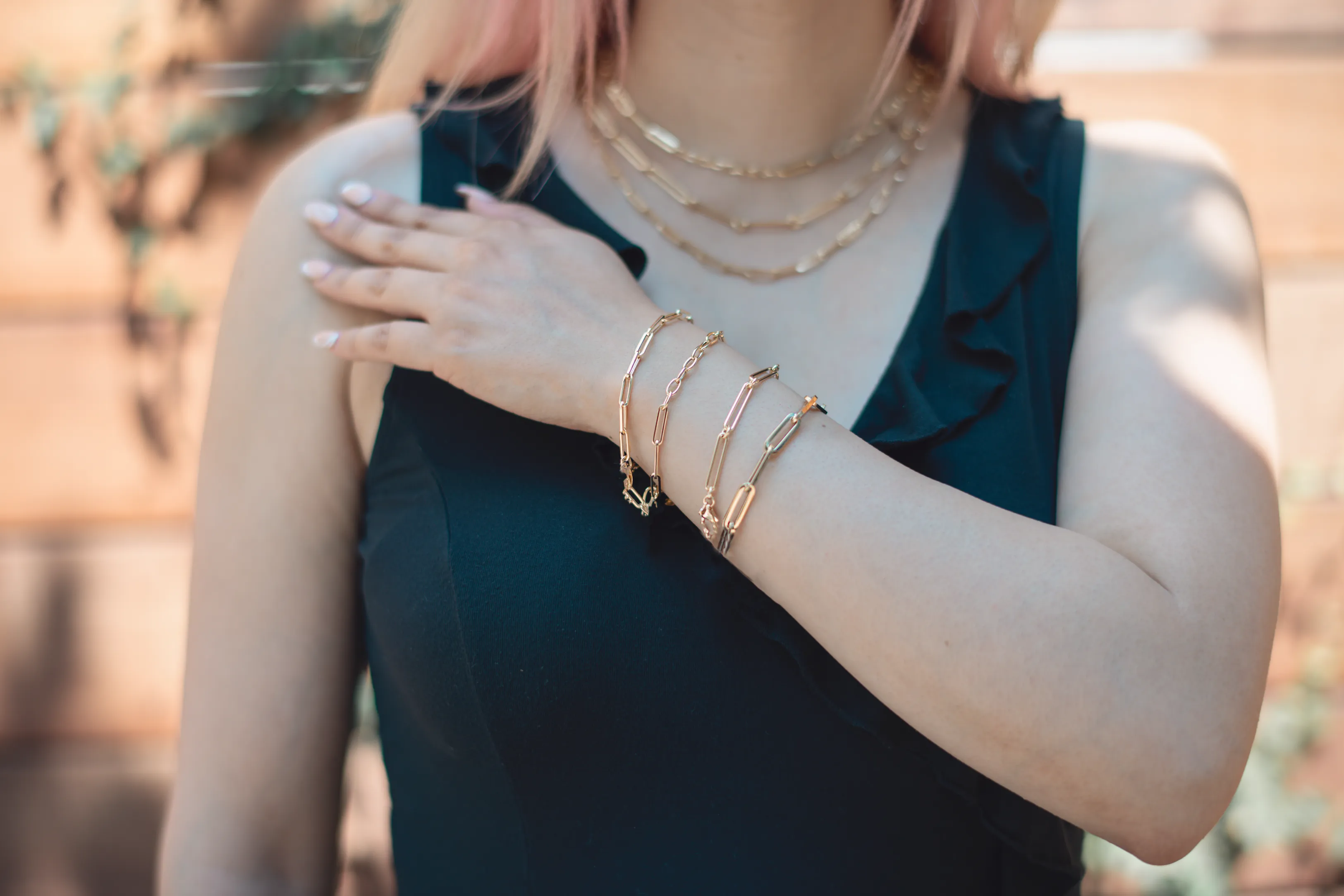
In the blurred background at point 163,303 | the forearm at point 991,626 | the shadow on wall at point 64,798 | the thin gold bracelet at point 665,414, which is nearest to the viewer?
the forearm at point 991,626

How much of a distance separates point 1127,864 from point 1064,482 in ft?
5.20

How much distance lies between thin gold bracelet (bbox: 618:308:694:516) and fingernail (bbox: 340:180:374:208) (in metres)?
0.37

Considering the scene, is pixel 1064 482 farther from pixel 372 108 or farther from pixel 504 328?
pixel 372 108

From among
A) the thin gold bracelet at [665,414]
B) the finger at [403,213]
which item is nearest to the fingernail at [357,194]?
the finger at [403,213]

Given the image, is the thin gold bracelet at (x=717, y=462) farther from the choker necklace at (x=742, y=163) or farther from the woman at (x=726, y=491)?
the choker necklace at (x=742, y=163)

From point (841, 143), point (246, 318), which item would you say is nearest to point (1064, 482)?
point (841, 143)

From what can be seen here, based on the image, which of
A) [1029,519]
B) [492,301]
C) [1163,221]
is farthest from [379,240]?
[1163,221]

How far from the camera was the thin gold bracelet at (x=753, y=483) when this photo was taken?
85cm

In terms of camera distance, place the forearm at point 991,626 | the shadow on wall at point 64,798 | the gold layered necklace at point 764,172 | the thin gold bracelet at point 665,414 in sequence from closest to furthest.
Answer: the forearm at point 991,626
the thin gold bracelet at point 665,414
the gold layered necklace at point 764,172
the shadow on wall at point 64,798

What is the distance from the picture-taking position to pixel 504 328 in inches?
37.2

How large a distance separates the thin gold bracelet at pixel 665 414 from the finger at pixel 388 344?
0.80ft

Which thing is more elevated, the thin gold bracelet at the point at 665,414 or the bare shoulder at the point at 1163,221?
the bare shoulder at the point at 1163,221

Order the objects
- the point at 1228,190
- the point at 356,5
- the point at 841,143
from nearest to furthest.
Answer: the point at 1228,190
the point at 841,143
the point at 356,5

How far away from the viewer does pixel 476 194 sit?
3.51ft
